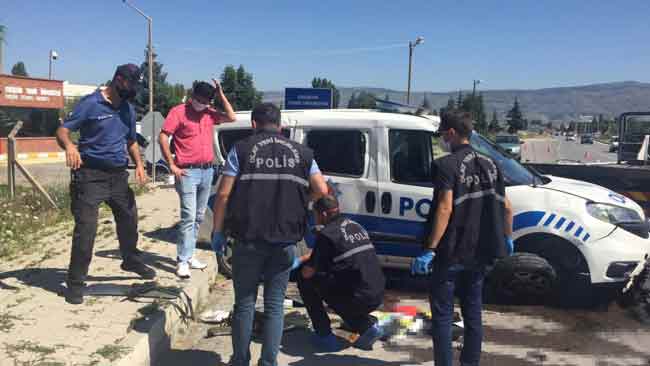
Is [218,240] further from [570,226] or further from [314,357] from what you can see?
[570,226]

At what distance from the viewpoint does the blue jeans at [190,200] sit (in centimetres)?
501

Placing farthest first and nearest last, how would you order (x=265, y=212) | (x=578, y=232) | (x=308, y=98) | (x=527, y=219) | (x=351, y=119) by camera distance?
(x=308, y=98) → (x=351, y=119) → (x=527, y=219) → (x=578, y=232) → (x=265, y=212)

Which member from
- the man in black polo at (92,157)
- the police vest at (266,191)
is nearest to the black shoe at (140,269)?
the man in black polo at (92,157)

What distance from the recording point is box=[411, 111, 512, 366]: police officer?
10.7 ft

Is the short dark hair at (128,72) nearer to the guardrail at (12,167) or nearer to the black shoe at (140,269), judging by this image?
the black shoe at (140,269)

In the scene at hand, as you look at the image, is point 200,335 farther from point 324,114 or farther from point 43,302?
point 324,114

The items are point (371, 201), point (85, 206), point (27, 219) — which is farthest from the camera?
point (27, 219)

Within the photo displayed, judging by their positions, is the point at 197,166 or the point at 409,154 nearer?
the point at 197,166

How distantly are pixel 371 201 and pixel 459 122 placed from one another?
6.61 feet

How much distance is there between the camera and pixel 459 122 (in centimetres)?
336

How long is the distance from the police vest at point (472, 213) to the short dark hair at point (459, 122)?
103 millimetres

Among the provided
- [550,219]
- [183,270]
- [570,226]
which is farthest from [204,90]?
[570,226]

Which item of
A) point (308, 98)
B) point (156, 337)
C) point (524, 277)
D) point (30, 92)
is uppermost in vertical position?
point (30, 92)

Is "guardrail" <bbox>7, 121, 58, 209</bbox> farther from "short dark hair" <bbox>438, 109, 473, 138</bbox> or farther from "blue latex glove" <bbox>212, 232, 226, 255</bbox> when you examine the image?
"short dark hair" <bbox>438, 109, 473, 138</bbox>
